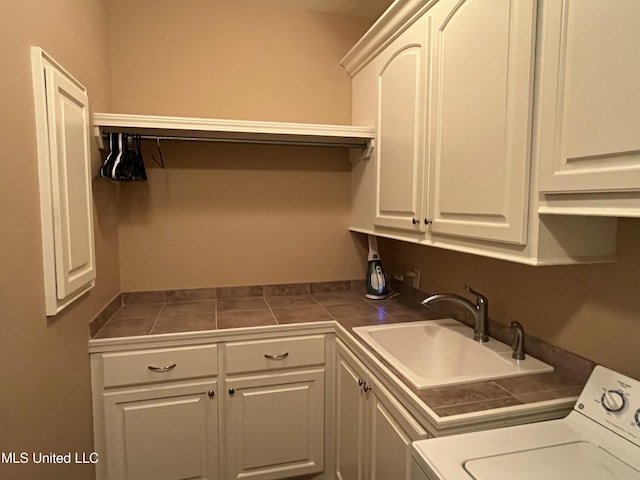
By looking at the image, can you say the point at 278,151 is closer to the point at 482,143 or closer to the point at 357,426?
the point at 482,143

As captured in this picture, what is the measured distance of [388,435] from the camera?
1282 millimetres

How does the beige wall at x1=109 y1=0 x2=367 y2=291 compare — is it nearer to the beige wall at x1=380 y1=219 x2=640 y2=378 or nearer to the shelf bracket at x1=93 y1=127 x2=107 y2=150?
the shelf bracket at x1=93 y1=127 x2=107 y2=150

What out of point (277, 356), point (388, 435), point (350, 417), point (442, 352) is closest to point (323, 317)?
point (277, 356)

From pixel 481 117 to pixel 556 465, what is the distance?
926 mm

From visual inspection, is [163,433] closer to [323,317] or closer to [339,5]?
[323,317]

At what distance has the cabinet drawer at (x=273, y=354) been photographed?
1745 mm

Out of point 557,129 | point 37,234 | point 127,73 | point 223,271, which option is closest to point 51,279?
point 37,234

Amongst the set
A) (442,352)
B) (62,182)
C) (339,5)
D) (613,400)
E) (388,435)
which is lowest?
(388,435)

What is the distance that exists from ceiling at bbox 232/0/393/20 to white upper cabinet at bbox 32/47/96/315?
1.19m

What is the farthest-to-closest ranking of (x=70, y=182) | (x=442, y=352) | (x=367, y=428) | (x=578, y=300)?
(x=442, y=352) < (x=367, y=428) < (x=70, y=182) < (x=578, y=300)

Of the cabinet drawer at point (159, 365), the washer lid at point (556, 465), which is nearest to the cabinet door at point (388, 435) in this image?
the washer lid at point (556, 465)

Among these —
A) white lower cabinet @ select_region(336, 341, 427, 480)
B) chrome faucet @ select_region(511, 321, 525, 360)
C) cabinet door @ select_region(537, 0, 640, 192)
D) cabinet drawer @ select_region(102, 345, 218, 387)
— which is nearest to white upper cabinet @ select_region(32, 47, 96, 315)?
cabinet drawer @ select_region(102, 345, 218, 387)

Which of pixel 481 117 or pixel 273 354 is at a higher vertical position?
pixel 481 117

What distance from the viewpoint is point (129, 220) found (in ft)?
6.77
